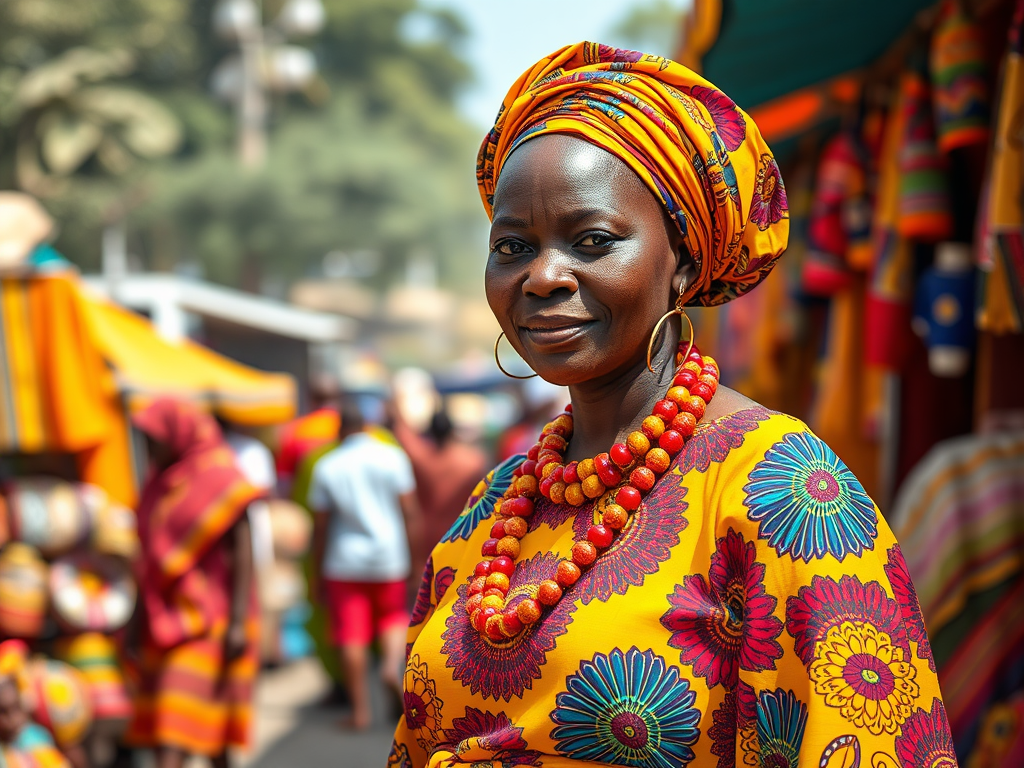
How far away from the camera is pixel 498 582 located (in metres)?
1.63

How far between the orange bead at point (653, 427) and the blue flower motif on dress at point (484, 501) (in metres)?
0.36

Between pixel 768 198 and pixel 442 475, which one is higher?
pixel 768 198

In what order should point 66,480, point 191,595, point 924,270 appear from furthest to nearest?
point 66,480
point 191,595
point 924,270

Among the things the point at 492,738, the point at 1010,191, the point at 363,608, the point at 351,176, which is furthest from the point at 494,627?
the point at 351,176

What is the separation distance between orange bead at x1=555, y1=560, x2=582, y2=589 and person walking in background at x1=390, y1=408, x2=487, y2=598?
5.51 meters

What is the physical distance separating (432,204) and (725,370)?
127 ft

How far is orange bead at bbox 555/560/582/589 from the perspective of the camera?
1533 mm

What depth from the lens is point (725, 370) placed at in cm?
696

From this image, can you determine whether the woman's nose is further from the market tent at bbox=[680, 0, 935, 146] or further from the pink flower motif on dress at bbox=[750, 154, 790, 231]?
the market tent at bbox=[680, 0, 935, 146]

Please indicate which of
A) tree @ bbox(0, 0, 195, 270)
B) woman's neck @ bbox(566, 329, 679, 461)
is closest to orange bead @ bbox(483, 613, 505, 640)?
woman's neck @ bbox(566, 329, 679, 461)

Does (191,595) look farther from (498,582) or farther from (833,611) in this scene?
(833,611)

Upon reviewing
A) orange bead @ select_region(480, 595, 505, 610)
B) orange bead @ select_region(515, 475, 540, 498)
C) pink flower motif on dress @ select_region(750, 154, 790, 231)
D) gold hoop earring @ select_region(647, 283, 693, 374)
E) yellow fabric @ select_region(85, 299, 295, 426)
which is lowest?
yellow fabric @ select_region(85, 299, 295, 426)

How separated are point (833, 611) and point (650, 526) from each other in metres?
0.29

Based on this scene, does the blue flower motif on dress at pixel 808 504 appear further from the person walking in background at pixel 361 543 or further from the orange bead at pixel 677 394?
the person walking in background at pixel 361 543
